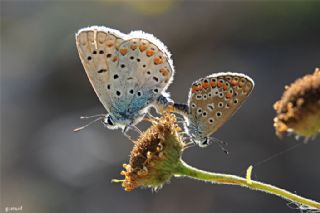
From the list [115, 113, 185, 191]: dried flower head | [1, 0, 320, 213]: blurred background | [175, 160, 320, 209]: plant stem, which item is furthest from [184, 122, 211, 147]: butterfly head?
[1, 0, 320, 213]: blurred background

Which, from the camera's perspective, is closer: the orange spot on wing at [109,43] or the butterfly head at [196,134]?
the butterfly head at [196,134]

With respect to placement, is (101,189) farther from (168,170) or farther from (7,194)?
(168,170)

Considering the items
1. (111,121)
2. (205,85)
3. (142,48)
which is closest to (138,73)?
(142,48)

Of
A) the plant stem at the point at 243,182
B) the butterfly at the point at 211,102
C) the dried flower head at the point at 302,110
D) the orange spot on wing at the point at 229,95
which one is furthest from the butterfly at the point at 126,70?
the dried flower head at the point at 302,110

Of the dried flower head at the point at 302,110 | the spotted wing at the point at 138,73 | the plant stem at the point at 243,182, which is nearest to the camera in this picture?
the dried flower head at the point at 302,110

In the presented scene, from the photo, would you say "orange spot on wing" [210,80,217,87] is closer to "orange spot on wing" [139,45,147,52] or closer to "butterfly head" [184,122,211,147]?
"butterfly head" [184,122,211,147]

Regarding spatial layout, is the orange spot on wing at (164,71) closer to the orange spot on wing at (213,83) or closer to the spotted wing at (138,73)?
the spotted wing at (138,73)
